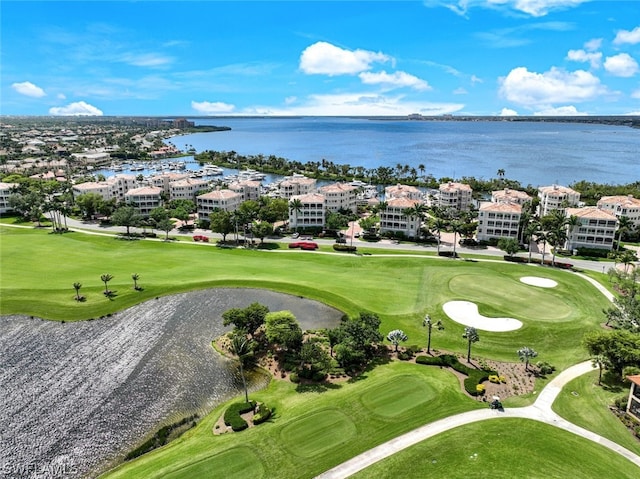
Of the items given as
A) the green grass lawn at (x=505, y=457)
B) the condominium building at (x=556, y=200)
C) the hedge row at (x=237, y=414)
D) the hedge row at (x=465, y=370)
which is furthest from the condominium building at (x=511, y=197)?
the hedge row at (x=237, y=414)

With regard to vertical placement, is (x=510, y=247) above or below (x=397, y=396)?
above

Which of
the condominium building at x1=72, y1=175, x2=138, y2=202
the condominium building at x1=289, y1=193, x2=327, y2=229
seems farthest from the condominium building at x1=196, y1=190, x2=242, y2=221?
the condominium building at x1=72, y1=175, x2=138, y2=202

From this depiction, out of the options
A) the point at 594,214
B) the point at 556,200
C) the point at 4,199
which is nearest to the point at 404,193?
the point at 556,200

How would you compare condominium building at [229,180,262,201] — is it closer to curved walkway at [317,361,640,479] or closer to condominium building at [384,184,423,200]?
condominium building at [384,184,423,200]

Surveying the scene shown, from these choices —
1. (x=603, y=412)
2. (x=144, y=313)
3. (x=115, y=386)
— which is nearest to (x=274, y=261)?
(x=144, y=313)

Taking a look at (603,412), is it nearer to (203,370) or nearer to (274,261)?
(203,370)

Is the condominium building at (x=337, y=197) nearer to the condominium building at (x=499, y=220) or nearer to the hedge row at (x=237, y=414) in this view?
the condominium building at (x=499, y=220)

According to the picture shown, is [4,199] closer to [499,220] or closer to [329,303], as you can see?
[329,303]
